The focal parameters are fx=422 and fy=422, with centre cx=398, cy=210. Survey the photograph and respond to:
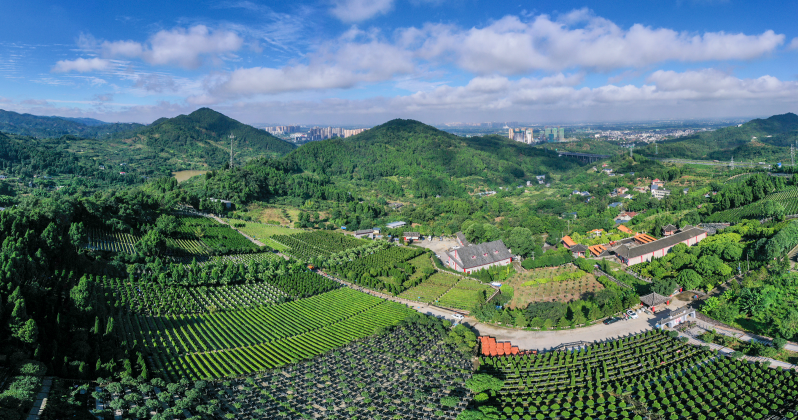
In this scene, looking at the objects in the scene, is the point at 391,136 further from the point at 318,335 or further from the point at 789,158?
the point at 318,335

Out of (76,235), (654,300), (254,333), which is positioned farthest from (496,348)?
(76,235)

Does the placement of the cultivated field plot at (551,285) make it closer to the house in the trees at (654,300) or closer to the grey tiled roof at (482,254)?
the grey tiled roof at (482,254)

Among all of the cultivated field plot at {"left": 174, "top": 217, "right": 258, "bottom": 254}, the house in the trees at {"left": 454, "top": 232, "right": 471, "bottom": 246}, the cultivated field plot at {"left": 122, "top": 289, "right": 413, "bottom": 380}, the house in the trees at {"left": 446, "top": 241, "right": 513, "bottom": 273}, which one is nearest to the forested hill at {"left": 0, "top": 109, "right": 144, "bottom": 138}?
the cultivated field plot at {"left": 174, "top": 217, "right": 258, "bottom": 254}

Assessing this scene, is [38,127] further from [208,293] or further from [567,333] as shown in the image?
[567,333]

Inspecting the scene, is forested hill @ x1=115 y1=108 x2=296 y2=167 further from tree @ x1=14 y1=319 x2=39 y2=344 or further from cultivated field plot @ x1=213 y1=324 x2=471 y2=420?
cultivated field plot @ x1=213 y1=324 x2=471 y2=420

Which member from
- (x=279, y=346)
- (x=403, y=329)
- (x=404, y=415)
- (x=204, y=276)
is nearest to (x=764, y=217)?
(x=403, y=329)
